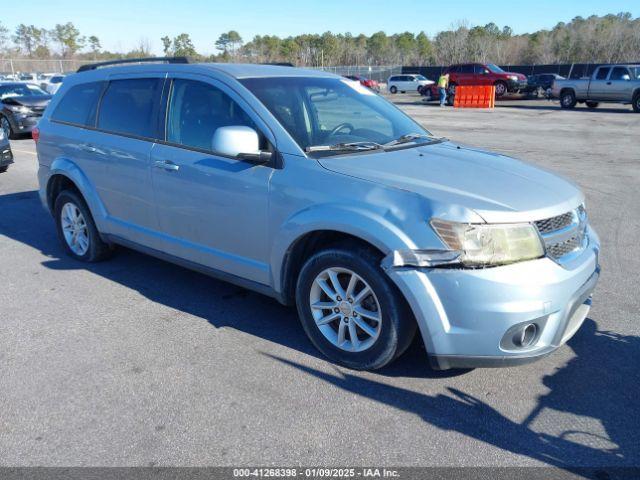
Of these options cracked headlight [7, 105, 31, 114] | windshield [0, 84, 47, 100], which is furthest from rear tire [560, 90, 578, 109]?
cracked headlight [7, 105, 31, 114]

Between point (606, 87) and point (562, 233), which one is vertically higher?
point (562, 233)

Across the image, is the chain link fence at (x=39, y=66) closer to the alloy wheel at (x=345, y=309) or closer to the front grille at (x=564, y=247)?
the alloy wheel at (x=345, y=309)

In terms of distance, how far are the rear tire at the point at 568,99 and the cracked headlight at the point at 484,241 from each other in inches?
1075

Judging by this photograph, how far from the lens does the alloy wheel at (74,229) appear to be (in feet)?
18.3

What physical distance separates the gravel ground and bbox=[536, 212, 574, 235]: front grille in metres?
0.95

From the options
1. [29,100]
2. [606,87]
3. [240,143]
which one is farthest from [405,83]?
[240,143]

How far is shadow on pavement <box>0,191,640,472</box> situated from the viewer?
2844 mm

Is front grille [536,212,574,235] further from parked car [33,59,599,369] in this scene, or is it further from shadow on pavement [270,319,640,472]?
shadow on pavement [270,319,640,472]

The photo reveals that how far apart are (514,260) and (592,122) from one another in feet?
66.7

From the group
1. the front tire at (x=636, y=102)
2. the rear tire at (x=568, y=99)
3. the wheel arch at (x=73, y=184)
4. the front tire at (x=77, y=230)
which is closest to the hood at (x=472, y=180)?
the wheel arch at (x=73, y=184)

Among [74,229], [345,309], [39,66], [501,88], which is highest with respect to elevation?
[345,309]

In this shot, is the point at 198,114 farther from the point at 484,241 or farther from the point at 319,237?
the point at 484,241

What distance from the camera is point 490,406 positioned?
3.18 m

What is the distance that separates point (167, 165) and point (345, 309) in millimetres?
1854
